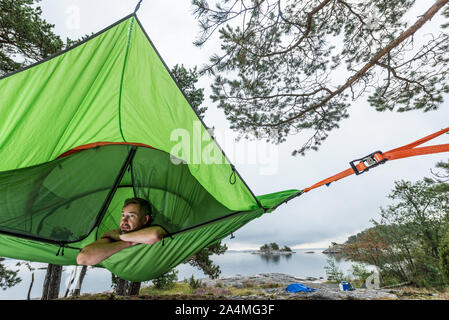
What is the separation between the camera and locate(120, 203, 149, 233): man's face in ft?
3.72

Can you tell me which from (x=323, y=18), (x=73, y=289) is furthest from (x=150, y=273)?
(x=73, y=289)

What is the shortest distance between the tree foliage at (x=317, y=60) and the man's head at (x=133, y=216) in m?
1.76

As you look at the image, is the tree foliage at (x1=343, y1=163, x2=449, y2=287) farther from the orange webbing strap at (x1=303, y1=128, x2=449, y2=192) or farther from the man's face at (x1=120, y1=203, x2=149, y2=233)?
→ the man's face at (x1=120, y1=203, x2=149, y2=233)

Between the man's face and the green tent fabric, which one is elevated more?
the green tent fabric

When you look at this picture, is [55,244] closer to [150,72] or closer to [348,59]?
[150,72]

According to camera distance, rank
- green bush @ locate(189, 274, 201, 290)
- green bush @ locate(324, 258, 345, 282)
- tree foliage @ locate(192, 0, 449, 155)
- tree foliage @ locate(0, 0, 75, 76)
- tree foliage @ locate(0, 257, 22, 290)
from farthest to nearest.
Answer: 1. green bush @ locate(324, 258, 345, 282)
2. green bush @ locate(189, 274, 201, 290)
3. tree foliage @ locate(0, 257, 22, 290)
4. tree foliage @ locate(0, 0, 75, 76)
5. tree foliage @ locate(192, 0, 449, 155)

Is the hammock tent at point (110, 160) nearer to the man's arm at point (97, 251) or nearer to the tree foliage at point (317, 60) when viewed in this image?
the man's arm at point (97, 251)

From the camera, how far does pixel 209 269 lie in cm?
522

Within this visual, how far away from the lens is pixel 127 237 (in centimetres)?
104

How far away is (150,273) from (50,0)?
14.9 ft

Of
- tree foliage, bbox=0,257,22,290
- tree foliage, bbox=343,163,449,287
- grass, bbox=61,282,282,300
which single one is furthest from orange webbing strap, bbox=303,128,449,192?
tree foliage, bbox=343,163,449,287

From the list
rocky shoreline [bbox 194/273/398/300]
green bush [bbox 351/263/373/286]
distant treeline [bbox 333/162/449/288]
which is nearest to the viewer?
rocky shoreline [bbox 194/273/398/300]

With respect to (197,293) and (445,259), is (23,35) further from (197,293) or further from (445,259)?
(445,259)

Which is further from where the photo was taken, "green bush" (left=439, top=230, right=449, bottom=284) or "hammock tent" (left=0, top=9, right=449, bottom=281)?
"green bush" (left=439, top=230, right=449, bottom=284)
